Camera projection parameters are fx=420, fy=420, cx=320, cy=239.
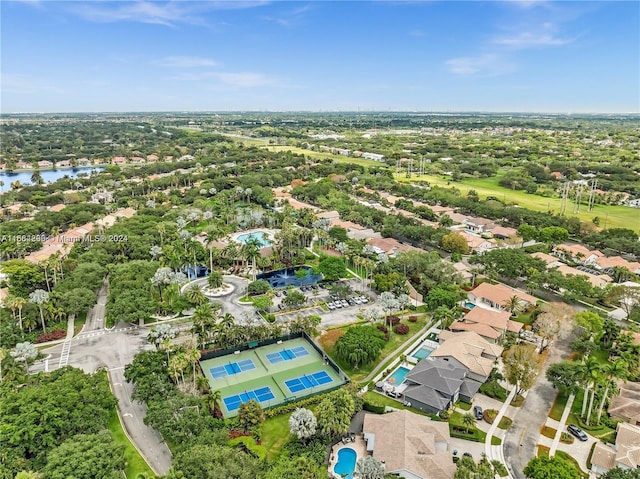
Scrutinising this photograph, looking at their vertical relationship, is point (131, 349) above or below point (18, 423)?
below

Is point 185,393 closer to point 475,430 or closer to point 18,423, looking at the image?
point 18,423

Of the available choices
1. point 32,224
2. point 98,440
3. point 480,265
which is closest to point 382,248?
point 480,265

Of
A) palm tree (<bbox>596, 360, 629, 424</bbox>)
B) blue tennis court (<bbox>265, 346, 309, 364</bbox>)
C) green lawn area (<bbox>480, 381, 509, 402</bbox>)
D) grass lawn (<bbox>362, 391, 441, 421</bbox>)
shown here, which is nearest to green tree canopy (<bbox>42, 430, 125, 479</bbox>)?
blue tennis court (<bbox>265, 346, 309, 364</bbox>)

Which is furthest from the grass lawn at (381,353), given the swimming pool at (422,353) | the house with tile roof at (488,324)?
the house with tile roof at (488,324)

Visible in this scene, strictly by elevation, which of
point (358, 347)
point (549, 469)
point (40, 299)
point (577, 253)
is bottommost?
point (577, 253)

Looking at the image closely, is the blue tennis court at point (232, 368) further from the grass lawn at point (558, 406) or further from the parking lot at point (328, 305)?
the grass lawn at point (558, 406)

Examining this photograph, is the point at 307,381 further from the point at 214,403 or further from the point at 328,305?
the point at 328,305

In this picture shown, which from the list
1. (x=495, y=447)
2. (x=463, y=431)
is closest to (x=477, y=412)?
(x=463, y=431)
